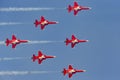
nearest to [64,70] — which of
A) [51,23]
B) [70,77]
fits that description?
[70,77]

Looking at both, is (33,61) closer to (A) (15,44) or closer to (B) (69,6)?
(A) (15,44)

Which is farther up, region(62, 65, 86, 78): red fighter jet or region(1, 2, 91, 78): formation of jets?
region(1, 2, 91, 78): formation of jets

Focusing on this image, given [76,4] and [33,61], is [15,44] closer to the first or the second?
[33,61]

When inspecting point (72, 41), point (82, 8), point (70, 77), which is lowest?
point (70, 77)

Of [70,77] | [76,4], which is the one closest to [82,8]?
[76,4]

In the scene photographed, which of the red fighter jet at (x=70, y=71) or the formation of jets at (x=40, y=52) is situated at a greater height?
the formation of jets at (x=40, y=52)

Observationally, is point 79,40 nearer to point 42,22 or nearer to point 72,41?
point 72,41

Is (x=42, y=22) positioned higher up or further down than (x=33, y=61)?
higher up

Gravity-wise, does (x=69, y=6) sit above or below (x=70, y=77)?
above
